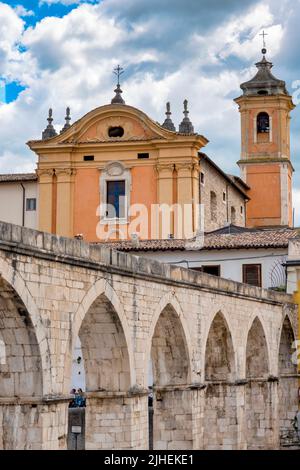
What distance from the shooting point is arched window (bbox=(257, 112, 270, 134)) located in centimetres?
5669

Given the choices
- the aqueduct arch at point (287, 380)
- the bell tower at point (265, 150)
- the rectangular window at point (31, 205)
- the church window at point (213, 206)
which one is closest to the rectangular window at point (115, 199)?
the rectangular window at point (31, 205)

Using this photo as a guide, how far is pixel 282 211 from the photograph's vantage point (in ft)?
186

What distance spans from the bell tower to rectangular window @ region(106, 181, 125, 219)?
14860 mm

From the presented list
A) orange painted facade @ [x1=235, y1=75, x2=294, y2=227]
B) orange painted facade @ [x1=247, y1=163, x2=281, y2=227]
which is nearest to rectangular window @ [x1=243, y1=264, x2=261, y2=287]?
orange painted facade @ [x1=235, y1=75, x2=294, y2=227]

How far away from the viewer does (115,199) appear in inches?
1687

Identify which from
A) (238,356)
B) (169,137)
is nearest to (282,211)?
(169,137)

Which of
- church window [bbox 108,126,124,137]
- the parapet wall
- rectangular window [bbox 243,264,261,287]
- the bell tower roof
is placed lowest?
the parapet wall

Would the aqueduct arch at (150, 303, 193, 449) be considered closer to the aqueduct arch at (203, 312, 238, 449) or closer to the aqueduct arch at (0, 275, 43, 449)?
Answer: the aqueduct arch at (203, 312, 238, 449)

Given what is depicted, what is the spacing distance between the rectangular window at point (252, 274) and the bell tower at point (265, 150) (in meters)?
20.5

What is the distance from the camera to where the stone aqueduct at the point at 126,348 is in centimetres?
1645
